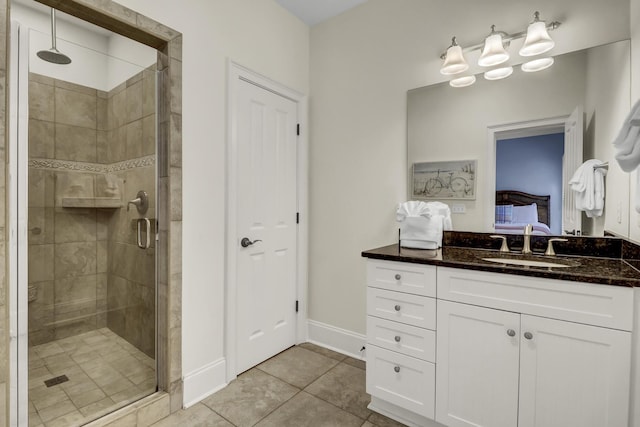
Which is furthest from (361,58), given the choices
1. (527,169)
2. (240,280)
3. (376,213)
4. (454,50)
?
(240,280)

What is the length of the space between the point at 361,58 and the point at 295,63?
1.84 ft

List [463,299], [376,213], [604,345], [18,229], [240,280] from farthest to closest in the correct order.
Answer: [376,213]
[240,280]
[463,299]
[18,229]
[604,345]

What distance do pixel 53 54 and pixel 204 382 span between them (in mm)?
1950

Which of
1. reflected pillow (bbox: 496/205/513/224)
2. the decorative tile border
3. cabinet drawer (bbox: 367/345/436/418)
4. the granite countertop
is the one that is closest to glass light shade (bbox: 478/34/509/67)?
reflected pillow (bbox: 496/205/513/224)

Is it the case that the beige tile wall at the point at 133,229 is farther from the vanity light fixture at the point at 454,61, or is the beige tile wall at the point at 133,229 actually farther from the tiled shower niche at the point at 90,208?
the vanity light fixture at the point at 454,61

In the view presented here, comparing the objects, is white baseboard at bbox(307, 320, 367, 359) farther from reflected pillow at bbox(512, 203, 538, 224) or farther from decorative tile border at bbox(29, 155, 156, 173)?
decorative tile border at bbox(29, 155, 156, 173)

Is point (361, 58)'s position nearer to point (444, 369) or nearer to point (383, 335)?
point (383, 335)

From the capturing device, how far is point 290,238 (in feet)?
8.80

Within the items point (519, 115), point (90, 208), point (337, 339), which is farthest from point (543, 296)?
point (90, 208)

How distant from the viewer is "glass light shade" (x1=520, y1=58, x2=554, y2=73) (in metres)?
1.79

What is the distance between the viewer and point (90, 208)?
1752 mm

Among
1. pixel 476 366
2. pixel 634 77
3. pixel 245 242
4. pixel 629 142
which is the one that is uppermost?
pixel 634 77

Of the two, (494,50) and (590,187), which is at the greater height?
(494,50)

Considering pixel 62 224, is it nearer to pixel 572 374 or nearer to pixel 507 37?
pixel 572 374
